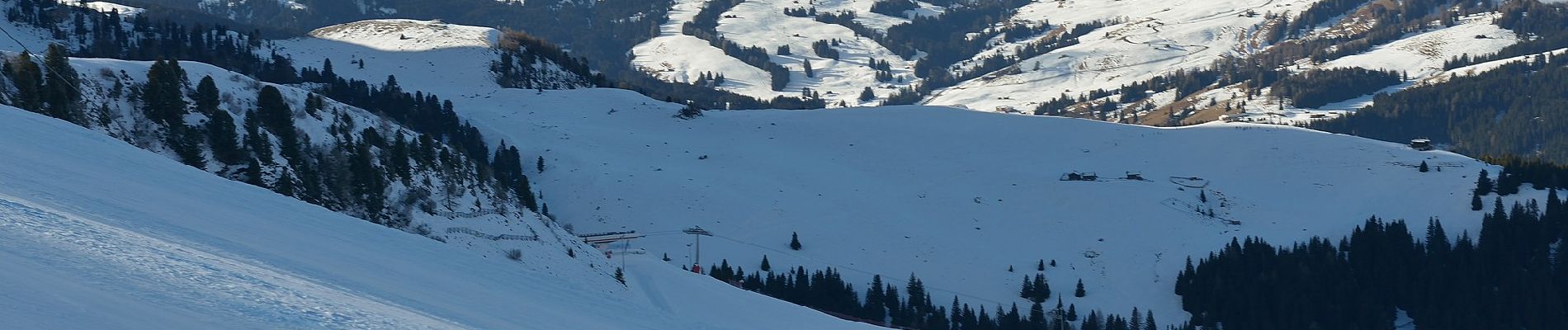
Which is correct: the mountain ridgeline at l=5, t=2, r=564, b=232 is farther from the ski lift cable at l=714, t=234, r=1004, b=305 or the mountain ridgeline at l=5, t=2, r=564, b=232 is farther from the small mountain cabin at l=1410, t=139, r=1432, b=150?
the small mountain cabin at l=1410, t=139, r=1432, b=150

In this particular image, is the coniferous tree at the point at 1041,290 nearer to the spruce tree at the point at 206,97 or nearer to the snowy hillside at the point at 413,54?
the spruce tree at the point at 206,97

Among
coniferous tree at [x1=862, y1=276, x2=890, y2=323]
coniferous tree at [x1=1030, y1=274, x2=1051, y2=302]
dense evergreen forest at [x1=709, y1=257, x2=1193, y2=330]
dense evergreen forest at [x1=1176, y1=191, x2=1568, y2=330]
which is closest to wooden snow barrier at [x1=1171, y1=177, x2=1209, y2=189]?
dense evergreen forest at [x1=1176, y1=191, x2=1568, y2=330]

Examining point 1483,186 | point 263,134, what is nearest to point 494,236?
point 263,134

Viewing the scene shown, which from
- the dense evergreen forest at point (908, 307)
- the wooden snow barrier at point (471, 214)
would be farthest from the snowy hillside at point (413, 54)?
the wooden snow barrier at point (471, 214)

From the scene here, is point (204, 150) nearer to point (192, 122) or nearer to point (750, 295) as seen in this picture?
point (192, 122)

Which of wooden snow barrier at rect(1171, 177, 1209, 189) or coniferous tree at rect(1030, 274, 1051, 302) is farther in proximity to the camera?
wooden snow barrier at rect(1171, 177, 1209, 189)

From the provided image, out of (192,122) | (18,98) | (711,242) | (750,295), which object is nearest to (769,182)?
(711,242)

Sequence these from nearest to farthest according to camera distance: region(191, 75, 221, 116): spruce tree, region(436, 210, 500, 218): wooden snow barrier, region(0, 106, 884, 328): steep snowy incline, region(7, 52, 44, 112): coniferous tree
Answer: region(0, 106, 884, 328): steep snowy incline < region(7, 52, 44, 112): coniferous tree < region(191, 75, 221, 116): spruce tree < region(436, 210, 500, 218): wooden snow barrier
